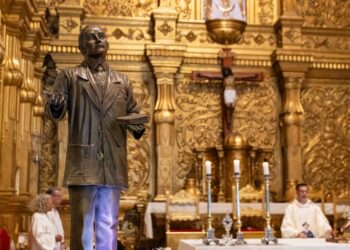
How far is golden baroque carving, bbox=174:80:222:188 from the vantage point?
12.6 m

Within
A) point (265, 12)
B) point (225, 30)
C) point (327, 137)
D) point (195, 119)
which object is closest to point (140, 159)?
point (195, 119)

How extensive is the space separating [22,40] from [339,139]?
23.1 feet

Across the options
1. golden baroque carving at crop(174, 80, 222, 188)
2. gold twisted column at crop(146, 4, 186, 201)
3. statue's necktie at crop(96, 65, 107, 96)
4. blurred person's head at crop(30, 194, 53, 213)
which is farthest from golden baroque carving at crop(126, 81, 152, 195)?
statue's necktie at crop(96, 65, 107, 96)

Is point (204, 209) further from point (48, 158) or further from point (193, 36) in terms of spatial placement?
point (193, 36)

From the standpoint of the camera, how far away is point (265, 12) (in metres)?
13.6

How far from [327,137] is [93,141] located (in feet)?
32.7

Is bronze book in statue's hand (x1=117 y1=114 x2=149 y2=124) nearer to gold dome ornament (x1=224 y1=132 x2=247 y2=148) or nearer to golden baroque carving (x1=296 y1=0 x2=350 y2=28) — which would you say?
gold dome ornament (x1=224 y1=132 x2=247 y2=148)

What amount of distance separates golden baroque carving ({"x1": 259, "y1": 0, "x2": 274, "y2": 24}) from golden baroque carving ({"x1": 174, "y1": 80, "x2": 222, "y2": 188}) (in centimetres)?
202

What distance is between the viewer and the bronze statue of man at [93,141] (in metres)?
3.86

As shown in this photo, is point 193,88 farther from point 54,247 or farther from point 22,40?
point 54,247

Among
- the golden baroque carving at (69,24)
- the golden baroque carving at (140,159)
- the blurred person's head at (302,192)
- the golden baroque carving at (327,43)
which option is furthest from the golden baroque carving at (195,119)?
the blurred person's head at (302,192)

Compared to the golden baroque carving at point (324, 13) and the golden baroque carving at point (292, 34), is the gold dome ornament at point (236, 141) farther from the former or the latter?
the golden baroque carving at point (324, 13)

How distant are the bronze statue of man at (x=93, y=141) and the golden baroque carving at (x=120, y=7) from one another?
912cm

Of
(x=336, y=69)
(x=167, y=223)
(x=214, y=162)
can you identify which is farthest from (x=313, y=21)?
(x=167, y=223)
